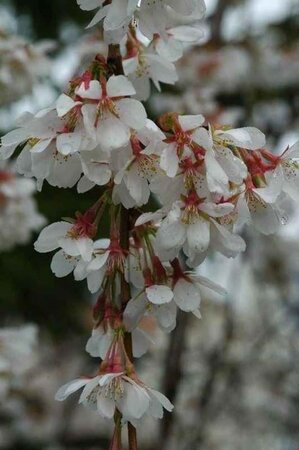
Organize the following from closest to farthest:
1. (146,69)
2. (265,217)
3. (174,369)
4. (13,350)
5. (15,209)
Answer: (265,217) < (146,69) < (13,350) < (15,209) < (174,369)

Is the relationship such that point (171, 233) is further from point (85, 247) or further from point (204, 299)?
point (204, 299)

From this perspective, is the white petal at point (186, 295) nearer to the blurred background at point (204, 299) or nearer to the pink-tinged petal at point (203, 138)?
the pink-tinged petal at point (203, 138)

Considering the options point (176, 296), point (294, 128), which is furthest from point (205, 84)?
point (176, 296)

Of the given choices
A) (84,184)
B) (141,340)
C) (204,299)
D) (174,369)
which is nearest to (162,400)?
(141,340)

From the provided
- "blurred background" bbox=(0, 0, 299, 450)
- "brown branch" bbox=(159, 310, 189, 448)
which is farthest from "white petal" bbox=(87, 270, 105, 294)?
"brown branch" bbox=(159, 310, 189, 448)

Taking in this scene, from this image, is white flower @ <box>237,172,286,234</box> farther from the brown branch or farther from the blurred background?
the brown branch

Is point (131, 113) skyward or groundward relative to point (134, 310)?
skyward

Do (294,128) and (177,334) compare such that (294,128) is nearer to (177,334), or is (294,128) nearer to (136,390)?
(177,334)
